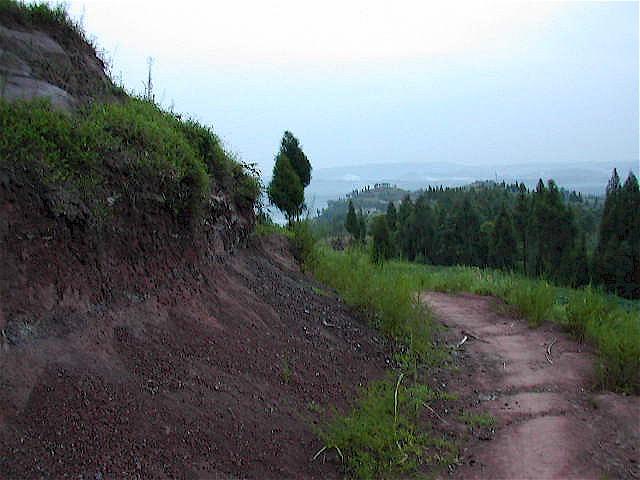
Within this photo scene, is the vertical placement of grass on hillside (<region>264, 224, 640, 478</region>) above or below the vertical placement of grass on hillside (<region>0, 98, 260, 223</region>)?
below

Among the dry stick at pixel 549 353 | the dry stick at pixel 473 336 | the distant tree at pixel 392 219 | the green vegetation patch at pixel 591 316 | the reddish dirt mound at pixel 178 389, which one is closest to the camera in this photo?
the reddish dirt mound at pixel 178 389

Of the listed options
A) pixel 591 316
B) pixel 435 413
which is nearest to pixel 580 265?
pixel 591 316

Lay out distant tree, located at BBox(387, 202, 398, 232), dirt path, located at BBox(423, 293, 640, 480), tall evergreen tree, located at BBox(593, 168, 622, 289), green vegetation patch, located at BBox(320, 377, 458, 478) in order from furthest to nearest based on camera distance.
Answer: distant tree, located at BBox(387, 202, 398, 232)
tall evergreen tree, located at BBox(593, 168, 622, 289)
dirt path, located at BBox(423, 293, 640, 480)
green vegetation patch, located at BBox(320, 377, 458, 478)

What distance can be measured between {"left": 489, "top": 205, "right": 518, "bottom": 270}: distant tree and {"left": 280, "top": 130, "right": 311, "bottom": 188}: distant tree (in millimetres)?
15532

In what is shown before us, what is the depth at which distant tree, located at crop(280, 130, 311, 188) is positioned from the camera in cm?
1188

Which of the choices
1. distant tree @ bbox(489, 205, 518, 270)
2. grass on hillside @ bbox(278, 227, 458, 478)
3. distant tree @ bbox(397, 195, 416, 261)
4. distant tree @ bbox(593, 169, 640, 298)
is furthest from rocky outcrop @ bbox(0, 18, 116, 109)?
distant tree @ bbox(397, 195, 416, 261)

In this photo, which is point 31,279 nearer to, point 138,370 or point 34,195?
point 34,195

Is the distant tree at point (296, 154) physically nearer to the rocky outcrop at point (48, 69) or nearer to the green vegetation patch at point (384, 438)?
the rocky outcrop at point (48, 69)

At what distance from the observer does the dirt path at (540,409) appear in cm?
421

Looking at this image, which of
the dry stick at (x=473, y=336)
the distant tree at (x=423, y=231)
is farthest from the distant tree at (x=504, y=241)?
the dry stick at (x=473, y=336)

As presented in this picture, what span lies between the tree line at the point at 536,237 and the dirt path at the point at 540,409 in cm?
543

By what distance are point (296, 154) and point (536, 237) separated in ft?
46.8

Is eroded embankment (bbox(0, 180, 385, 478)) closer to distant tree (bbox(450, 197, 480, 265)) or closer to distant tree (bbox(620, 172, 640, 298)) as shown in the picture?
distant tree (bbox(620, 172, 640, 298))

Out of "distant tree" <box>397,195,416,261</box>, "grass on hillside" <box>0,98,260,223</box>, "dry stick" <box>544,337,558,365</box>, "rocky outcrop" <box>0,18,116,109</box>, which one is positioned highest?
"rocky outcrop" <box>0,18,116,109</box>
